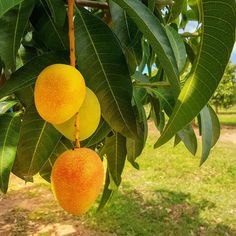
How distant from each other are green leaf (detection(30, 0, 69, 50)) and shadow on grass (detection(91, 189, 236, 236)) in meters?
3.43

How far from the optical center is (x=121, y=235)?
4.06 meters

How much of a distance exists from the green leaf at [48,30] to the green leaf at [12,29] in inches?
3.1

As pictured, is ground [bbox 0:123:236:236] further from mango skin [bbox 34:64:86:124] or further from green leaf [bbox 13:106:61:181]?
mango skin [bbox 34:64:86:124]

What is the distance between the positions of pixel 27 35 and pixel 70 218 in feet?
12.0

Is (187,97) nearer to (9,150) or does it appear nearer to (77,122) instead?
(77,122)

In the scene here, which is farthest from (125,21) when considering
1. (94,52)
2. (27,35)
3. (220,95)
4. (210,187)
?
(220,95)

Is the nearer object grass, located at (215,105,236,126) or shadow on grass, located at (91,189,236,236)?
shadow on grass, located at (91,189,236,236)

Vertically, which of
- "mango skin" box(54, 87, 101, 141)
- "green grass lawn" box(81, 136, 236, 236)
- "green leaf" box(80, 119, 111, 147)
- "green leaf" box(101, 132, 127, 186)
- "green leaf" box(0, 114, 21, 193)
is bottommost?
"green grass lawn" box(81, 136, 236, 236)

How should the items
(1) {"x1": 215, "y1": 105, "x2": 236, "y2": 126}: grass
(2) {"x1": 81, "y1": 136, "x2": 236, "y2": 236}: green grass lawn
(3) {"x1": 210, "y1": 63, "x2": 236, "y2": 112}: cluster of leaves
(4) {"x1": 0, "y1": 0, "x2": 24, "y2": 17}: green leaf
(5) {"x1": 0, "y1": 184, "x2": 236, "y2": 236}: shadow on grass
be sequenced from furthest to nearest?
(3) {"x1": 210, "y1": 63, "x2": 236, "y2": 112}: cluster of leaves → (1) {"x1": 215, "y1": 105, "x2": 236, "y2": 126}: grass → (2) {"x1": 81, "y1": 136, "x2": 236, "y2": 236}: green grass lawn → (5) {"x1": 0, "y1": 184, "x2": 236, "y2": 236}: shadow on grass → (4) {"x1": 0, "y1": 0, "x2": 24, "y2": 17}: green leaf

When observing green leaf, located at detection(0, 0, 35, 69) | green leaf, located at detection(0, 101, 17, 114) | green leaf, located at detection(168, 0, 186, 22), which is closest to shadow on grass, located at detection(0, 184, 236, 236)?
green leaf, located at detection(0, 101, 17, 114)

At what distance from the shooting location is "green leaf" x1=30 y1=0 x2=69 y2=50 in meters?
0.83

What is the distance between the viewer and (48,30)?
0.84 m

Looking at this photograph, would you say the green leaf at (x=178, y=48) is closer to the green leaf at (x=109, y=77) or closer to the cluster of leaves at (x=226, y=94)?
the green leaf at (x=109, y=77)

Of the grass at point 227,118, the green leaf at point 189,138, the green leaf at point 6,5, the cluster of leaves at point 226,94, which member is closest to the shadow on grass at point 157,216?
the green leaf at point 189,138
